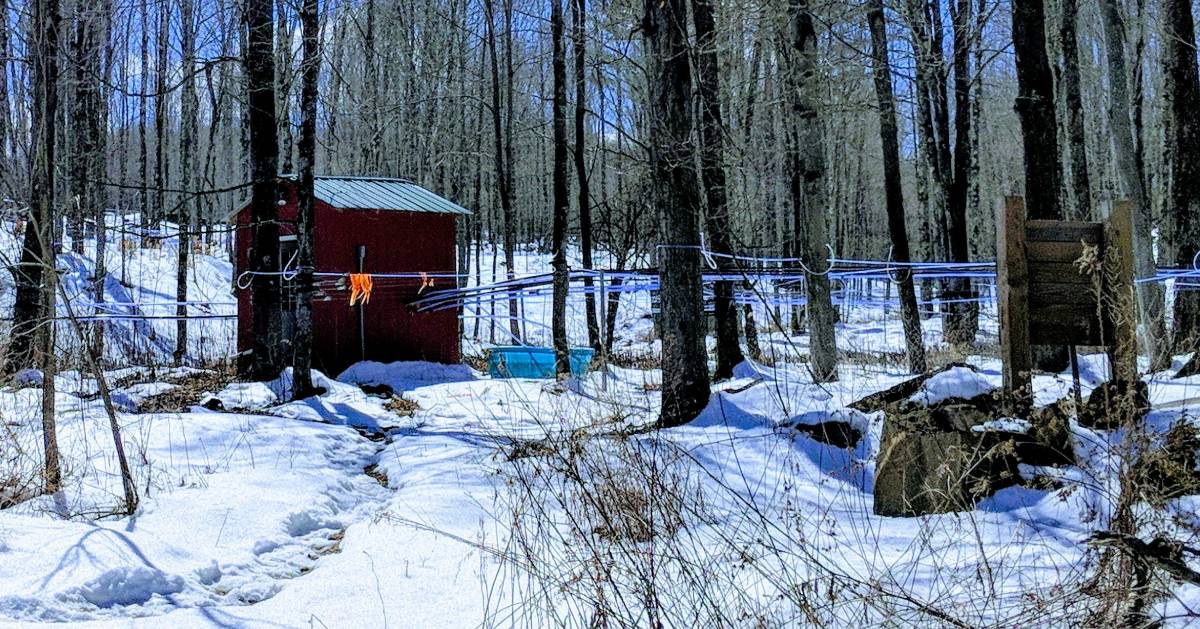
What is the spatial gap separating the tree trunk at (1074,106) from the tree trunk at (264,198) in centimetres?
822

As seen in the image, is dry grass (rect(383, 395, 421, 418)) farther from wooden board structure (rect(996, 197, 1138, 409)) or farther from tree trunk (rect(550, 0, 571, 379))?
wooden board structure (rect(996, 197, 1138, 409))

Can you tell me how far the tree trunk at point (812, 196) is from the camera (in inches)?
296

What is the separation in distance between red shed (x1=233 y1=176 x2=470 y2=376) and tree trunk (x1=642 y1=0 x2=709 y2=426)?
6384 millimetres

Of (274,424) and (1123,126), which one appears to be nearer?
(274,424)

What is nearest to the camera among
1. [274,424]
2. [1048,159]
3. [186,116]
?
[274,424]

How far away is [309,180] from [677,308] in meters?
4.66

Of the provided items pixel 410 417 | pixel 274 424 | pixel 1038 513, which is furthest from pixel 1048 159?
pixel 274 424

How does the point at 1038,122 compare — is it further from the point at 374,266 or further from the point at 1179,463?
the point at 374,266

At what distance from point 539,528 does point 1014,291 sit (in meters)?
→ 3.27

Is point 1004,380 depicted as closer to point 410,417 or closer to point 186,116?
point 410,417

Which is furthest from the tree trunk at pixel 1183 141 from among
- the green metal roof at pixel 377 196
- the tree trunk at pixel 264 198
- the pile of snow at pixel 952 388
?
the green metal roof at pixel 377 196

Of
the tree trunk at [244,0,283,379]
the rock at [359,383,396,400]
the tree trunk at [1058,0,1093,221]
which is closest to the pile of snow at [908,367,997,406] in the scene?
the tree trunk at [1058,0,1093,221]

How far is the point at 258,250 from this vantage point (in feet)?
32.2

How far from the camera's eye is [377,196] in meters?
13.2
